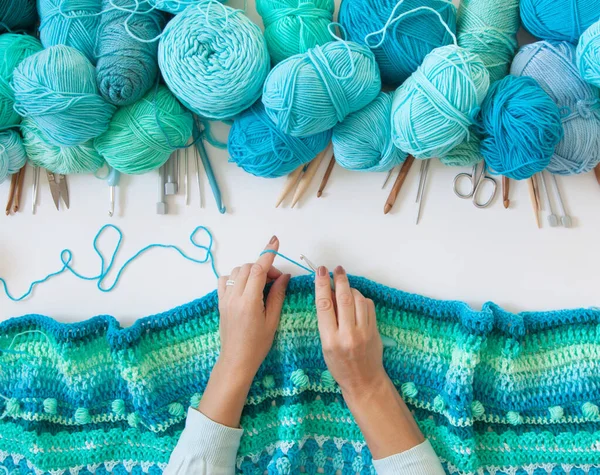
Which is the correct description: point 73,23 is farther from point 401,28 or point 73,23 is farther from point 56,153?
point 401,28

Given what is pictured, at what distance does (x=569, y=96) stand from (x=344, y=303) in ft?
1.99

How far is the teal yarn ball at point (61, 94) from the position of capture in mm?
958

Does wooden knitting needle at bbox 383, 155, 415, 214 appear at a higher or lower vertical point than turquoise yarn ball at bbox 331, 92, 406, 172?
lower

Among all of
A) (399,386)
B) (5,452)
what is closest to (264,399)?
(399,386)

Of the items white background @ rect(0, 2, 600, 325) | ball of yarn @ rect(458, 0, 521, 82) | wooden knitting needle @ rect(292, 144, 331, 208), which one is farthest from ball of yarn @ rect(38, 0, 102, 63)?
ball of yarn @ rect(458, 0, 521, 82)

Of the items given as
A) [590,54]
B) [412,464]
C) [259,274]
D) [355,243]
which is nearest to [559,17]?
[590,54]

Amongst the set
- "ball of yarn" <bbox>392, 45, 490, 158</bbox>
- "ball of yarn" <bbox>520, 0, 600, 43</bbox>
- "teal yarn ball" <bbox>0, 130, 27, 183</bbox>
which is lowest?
"teal yarn ball" <bbox>0, 130, 27, 183</bbox>

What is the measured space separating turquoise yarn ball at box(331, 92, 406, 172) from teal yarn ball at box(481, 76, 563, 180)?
188 millimetres

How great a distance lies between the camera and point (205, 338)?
1073 mm

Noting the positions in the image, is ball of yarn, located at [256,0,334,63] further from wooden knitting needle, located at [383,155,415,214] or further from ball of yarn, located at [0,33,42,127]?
ball of yarn, located at [0,33,42,127]

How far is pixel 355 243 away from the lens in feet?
3.63

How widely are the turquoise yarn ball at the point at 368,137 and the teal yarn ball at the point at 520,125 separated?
0.19 metres

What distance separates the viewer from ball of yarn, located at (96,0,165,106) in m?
0.97

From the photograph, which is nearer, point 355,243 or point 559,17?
point 559,17
